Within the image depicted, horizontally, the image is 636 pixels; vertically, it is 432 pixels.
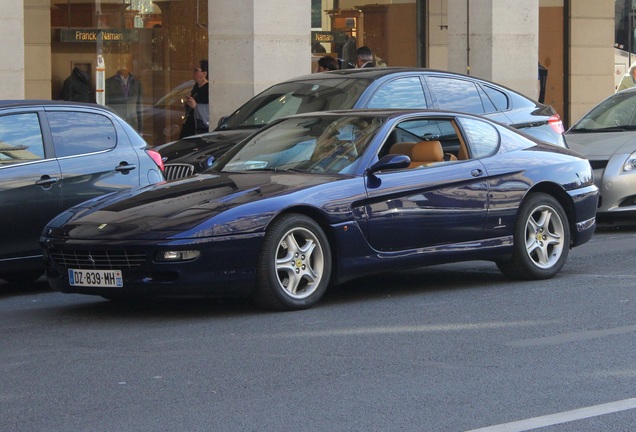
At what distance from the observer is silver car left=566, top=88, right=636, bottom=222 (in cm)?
1423

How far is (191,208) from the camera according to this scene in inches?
338

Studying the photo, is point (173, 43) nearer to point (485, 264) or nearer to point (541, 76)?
point (541, 76)

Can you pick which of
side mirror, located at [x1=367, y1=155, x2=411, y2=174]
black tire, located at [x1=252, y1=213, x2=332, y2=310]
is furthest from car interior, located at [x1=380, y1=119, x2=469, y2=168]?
black tire, located at [x1=252, y1=213, x2=332, y2=310]

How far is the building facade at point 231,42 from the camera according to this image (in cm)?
1770

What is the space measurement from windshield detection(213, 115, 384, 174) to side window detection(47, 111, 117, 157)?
124 cm

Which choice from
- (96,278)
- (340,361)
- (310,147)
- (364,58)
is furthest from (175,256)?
(364,58)

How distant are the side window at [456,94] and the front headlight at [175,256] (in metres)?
5.43

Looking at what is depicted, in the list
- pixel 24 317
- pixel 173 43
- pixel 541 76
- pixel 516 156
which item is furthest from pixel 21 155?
pixel 541 76

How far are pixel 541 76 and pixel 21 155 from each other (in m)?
15.4

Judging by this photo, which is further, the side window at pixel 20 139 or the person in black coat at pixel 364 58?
the person in black coat at pixel 364 58

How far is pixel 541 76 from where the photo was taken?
2398 centimetres

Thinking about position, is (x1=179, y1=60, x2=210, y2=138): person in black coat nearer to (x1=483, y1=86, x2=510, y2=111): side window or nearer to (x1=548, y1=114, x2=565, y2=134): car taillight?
(x1=483, y1=86, x2=510, y2=111): side window

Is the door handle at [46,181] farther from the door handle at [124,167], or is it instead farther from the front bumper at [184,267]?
the front bumper at [184,267]

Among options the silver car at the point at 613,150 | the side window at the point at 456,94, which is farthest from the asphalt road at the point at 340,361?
the silver car at the point at 613,150
